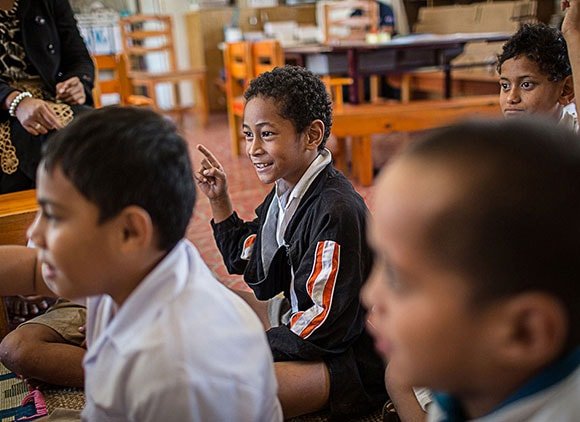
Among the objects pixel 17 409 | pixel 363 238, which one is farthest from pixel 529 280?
pixel 17 409

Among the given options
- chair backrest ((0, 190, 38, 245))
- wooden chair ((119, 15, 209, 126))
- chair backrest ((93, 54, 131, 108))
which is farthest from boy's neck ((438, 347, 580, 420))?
wooden chair ((119, 15, 209, 126))

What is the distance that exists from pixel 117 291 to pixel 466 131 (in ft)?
1.57

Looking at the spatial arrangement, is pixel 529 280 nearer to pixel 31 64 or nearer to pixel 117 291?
pixel 117 291

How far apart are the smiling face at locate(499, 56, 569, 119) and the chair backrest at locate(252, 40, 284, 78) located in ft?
6.46

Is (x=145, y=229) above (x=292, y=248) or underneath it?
above

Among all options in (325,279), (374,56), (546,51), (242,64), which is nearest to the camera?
(325,279)

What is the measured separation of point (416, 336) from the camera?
55 cm

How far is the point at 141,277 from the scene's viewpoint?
2.50ft

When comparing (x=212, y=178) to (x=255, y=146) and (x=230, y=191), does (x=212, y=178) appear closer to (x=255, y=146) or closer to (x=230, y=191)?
(x=255, y=146)

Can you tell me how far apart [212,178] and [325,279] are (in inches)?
15.5

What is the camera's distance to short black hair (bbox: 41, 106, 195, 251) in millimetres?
703

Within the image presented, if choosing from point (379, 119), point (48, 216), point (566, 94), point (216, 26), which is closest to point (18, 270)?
point (48, 216)

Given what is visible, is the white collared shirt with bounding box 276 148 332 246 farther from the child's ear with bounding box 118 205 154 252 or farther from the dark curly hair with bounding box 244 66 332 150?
the child's ear with bounding box 118 205 154 252

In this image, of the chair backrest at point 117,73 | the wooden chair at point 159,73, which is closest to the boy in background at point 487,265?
the chair backrest at point 117,73
